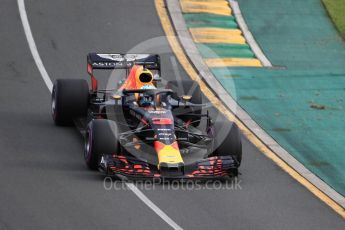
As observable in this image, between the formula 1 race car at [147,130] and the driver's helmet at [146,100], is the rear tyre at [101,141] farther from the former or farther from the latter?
the driver's helmet at [146,100]

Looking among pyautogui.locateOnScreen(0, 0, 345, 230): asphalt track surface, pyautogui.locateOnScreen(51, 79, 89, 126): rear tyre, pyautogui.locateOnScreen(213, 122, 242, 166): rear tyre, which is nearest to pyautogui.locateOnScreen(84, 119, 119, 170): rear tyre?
pyautogui.locateOnScreen(0, 0, 345, 230): asphalt track surface

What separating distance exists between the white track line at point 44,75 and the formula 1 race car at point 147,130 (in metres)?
0.45

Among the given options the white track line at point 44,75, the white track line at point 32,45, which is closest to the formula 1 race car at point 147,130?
the white track line at point 44,75

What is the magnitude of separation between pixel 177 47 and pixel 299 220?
10.4 metres

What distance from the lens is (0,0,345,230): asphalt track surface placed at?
48.9ft

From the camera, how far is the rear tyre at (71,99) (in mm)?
19312

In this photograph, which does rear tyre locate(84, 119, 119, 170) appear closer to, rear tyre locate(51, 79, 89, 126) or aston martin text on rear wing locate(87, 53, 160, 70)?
rear tyre locate(51, 79, 89, 126)

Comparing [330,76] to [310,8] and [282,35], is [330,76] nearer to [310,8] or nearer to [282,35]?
[282,35]

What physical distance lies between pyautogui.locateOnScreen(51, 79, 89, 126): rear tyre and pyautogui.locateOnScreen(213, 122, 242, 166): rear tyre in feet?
10.3

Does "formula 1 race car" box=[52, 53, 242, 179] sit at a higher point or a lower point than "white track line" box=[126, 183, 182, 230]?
higher

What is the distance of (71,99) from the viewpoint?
19328 mm

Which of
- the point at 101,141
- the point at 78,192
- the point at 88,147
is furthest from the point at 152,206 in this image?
the point at 88,147

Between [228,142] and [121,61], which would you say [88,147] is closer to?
[228,142]

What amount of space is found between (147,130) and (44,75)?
6.42 m
